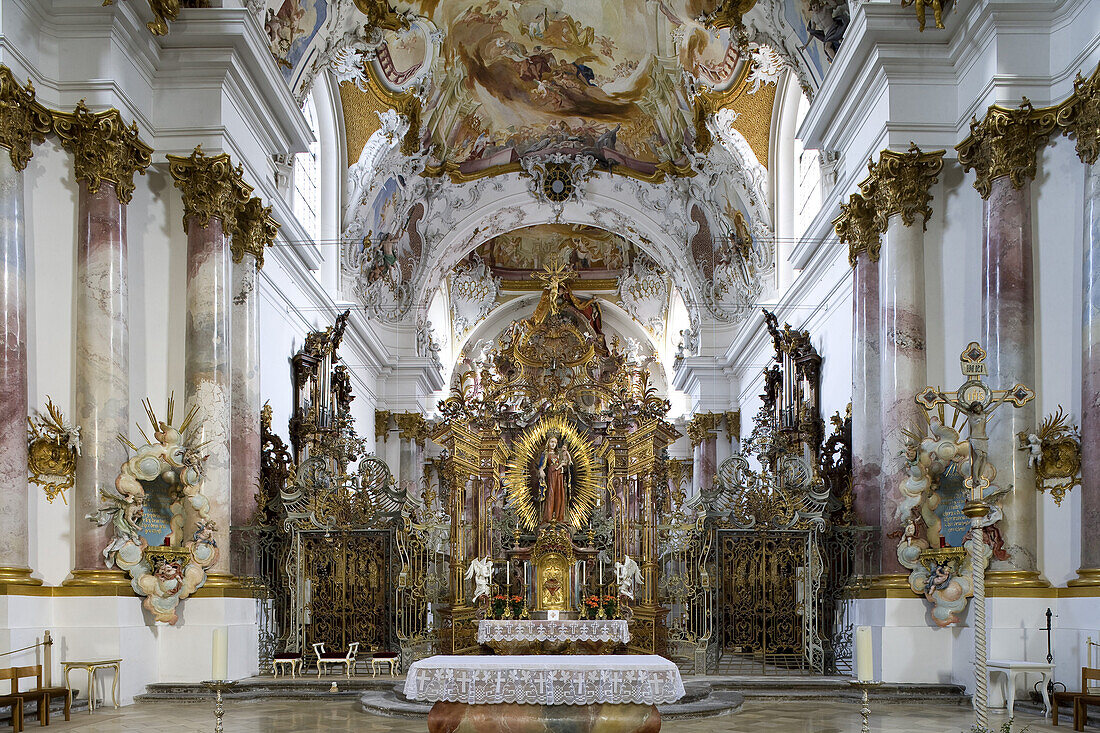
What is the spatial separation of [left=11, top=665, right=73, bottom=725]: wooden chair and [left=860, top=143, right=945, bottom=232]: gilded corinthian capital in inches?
455

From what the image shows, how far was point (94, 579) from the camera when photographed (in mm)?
13547

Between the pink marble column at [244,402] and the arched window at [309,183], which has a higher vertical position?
the arched window at [309,183]

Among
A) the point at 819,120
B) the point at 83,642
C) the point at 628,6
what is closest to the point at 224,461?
the point at 83,642

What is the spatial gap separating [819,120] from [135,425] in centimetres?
1109

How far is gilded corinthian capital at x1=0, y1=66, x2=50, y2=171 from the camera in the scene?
1261 cm

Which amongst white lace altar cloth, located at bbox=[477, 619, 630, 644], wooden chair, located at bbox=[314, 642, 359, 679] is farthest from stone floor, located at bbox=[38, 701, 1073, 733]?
white lace altar cloth, located at bbox=[477, 619, 630, 644]

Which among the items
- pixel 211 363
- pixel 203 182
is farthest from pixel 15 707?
pixel 203 182

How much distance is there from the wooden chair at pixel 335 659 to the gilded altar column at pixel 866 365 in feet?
24.3

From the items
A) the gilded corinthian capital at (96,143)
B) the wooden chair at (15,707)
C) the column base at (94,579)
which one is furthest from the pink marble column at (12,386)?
the wooden chair at (15,707)

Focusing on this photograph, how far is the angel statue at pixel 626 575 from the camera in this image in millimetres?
19391

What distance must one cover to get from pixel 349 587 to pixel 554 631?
3.21 meters

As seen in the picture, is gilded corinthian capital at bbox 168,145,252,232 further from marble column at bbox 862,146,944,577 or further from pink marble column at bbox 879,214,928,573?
pink marble column at bbox 879,214,928,573

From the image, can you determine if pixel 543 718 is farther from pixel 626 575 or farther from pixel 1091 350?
pixel 626 575

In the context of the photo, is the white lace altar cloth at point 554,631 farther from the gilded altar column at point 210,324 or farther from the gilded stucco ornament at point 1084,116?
the gilded stucco ornament at point 1084,116
